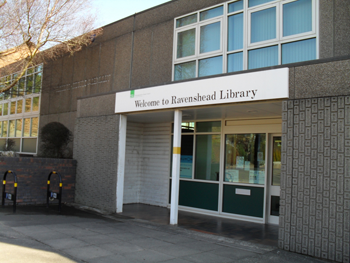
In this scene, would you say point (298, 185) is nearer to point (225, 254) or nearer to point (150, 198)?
point (225, 254)

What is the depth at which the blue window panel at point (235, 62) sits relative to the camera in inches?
341

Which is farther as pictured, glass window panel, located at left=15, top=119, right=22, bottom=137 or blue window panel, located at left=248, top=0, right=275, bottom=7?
glass window panel, located at left=15, top=119, right=22, bottom=137

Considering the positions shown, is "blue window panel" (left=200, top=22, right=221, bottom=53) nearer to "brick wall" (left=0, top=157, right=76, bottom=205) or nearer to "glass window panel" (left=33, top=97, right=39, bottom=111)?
"brick wall" (left=0, top=157, right=76, bottom=205)

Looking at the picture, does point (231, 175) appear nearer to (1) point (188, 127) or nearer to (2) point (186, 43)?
(1) point (188, 127)

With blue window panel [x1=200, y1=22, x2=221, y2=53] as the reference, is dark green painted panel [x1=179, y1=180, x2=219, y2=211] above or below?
below

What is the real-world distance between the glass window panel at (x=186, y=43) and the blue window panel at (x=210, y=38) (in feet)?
1.08

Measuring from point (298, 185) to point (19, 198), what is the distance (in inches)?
314

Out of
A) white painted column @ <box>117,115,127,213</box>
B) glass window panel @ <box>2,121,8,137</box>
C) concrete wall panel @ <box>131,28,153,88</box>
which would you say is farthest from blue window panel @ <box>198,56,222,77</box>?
glass window panel @ <box>2,121,8,137</box>

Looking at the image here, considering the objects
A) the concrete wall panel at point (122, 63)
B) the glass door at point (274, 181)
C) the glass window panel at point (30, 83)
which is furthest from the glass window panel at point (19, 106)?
the glass door at point (274, 181)

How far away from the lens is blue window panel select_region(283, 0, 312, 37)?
7.61 m

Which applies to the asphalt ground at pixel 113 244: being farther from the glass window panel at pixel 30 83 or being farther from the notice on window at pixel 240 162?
the glass window panel at pixel 30 83

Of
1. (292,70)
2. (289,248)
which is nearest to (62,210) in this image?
(289,248)

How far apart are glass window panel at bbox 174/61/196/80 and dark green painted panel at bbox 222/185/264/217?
333 cm

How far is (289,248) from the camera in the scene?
6.08m
